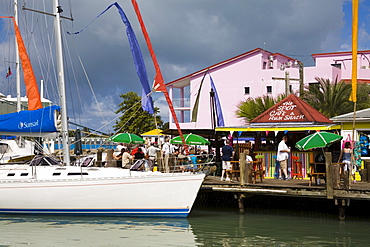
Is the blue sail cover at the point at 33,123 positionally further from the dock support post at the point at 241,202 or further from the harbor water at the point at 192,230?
the dock support post at the point at 241,202

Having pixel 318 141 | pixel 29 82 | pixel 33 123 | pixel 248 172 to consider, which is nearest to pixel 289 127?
pixel 248 172

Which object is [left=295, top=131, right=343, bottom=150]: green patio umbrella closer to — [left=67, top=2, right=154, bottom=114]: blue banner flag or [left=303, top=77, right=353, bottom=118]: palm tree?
[left=67, top=2, right=154, bottom=114]: blue banner flag

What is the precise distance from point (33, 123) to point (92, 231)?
5335 mm

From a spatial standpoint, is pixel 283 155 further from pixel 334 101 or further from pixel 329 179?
pixel 334 101

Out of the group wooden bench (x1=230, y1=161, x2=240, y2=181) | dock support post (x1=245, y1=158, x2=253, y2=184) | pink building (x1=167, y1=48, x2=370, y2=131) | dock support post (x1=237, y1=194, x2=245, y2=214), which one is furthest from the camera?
pink building (x1=167, y1=48, x2=370, y2=131)

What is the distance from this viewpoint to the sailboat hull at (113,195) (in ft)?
59.9

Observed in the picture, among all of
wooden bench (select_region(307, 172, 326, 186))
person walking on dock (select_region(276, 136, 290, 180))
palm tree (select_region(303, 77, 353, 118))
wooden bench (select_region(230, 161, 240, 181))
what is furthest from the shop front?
palm tree (select_region(303, 77, 353, 118))

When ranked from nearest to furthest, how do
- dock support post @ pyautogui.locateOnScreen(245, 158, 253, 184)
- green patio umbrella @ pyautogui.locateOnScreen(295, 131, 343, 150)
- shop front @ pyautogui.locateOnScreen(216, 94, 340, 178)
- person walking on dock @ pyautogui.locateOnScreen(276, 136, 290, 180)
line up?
green patio umbrella @ pyautogui.locateOnScreen(295, 131, 343, 150) < dock support post @ pyautogui.locateOnScreen(245, 158, 253, 184) < person walking on dock @ pyautogui.locateOnScreen(276, 136, 290, 180) < shop front @ pyautogui.locateOnScreen(216, 94, 340, 178)

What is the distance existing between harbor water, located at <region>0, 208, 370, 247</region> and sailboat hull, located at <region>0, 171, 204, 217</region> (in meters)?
0.37

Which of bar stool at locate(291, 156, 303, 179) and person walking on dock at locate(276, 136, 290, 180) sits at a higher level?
person walking on dock at locate(276, 136, 290, 180)

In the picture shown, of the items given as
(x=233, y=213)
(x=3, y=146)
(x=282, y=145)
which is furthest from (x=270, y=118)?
(x=3, y=146)

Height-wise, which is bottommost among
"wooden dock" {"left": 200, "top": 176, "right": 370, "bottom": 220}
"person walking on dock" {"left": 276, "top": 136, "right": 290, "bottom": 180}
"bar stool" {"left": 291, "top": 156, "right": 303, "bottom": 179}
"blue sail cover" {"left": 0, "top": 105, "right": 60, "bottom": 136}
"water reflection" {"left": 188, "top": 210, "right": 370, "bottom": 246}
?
Result: "water reflection" {"left": 188, "top": 210, "right": 370, "bottom": 246}

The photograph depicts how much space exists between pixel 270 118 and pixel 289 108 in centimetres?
101

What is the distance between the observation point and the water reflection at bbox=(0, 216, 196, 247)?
15.5 meters
